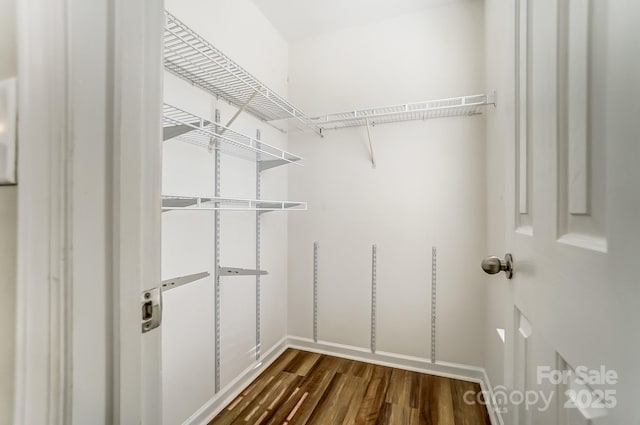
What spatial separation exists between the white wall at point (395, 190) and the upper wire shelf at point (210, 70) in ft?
1.96

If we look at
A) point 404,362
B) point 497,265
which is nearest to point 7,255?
point 497,265

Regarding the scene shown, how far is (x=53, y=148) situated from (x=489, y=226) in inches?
75.6

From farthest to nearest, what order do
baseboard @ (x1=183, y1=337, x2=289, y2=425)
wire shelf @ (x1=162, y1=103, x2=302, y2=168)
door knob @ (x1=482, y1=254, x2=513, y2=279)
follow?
1. baseboard @ (x1=183, y1=337, x2=289, y2=425)
2. wire shelf @ (x1=162, y1=103, x2=302, y2=168)
3. door knob @ (x1=482, y1=254, x2=513, y2=279)

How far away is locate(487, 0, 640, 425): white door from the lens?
0.31 m

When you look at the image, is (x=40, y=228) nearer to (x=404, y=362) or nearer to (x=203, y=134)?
(x=203, y=134)

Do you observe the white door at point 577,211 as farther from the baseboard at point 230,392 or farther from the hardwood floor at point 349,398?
the baseboard at point 230,392

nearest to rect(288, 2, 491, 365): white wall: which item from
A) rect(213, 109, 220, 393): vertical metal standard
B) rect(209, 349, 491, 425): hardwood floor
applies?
rect(209, 349, 491, 425): hardwood floor

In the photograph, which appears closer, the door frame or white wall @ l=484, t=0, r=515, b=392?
the door frame

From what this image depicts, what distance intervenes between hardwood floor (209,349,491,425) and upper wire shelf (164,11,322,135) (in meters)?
1.74

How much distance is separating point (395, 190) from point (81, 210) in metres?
1.83

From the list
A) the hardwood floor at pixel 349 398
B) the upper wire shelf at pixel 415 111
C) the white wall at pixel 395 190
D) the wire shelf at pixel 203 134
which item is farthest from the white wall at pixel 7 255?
the white wall at pixel 395 190

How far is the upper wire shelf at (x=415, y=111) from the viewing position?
5.27ft

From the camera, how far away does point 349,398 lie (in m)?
1.56

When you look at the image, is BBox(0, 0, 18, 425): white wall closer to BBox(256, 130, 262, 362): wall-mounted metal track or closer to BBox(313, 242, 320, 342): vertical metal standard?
BBox(256, 130, 262, 362): wall-mounted metal track
